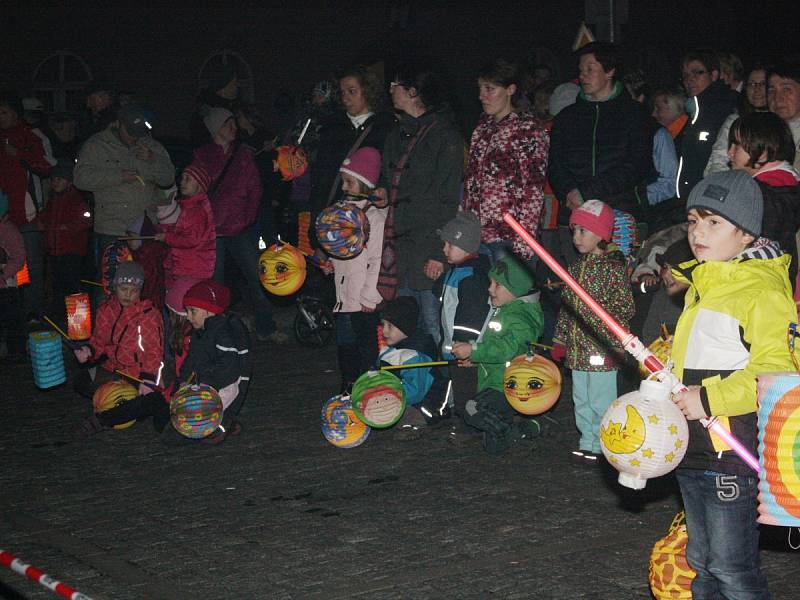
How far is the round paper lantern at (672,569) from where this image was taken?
463 centimetres

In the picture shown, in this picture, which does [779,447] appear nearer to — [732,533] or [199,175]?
[732,533]

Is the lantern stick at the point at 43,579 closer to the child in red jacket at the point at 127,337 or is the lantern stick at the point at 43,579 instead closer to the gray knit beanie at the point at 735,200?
the gray knit beanie at the point at 735,200

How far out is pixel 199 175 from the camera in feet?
33.2

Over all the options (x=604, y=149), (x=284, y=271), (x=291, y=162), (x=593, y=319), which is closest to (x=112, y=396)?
(x=284, y=271)

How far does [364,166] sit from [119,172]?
316cm

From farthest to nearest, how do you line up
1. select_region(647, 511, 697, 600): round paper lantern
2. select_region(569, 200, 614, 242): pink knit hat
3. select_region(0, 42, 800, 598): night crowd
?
select_region(0, 42, 800, 598): night crowd → select_region(569, 200, 614, 242): pink knit hat → select_region(647, 511, 697, 600): round paper lantern

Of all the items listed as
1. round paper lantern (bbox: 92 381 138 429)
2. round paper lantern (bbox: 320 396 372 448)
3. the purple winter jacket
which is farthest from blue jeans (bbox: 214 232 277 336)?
round paper lantern (bbox: 320 396 372 448)

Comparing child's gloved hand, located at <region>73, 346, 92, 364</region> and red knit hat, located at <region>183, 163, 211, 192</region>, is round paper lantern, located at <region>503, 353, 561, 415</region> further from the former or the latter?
red knit hat, located at <region>183, 163, 211, 192</region>

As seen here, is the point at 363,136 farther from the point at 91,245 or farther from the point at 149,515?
the point at 91,245

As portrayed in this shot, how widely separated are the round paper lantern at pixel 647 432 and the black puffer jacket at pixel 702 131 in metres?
5.23

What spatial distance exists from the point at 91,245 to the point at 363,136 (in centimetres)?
579

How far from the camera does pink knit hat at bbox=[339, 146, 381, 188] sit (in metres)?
8.48

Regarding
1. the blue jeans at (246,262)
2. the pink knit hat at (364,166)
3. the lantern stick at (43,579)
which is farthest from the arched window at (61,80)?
the lantern stick at (43,579)

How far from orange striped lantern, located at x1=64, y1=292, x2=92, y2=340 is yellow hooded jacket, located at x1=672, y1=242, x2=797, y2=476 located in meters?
6.80
